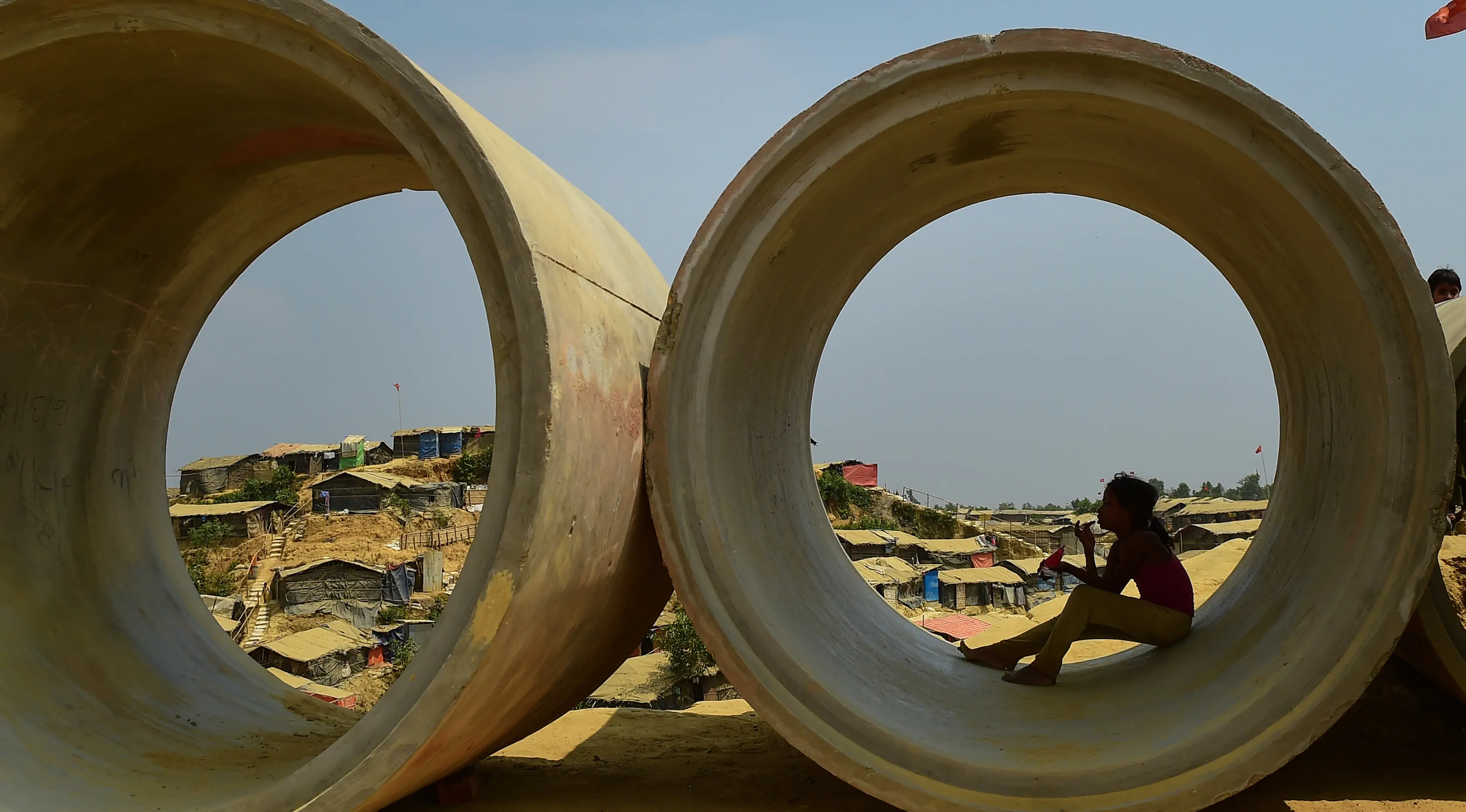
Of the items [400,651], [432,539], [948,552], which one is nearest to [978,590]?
[948,552]

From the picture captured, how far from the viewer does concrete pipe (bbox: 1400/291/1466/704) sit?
3729 millimetres

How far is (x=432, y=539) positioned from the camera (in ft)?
112

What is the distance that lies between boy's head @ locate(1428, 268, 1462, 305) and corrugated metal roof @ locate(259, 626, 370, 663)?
2326 centimetres

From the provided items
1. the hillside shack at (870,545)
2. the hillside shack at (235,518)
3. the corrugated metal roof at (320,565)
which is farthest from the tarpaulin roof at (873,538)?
the hillside shack at (235,518)

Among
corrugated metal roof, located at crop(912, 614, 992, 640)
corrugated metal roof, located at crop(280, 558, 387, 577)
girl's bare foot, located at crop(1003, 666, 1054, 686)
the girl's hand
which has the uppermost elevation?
the girl's hand

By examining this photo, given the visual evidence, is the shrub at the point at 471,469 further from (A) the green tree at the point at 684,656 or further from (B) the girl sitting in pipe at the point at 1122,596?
(B) the girl sitting in pipe at the point at 1122,596

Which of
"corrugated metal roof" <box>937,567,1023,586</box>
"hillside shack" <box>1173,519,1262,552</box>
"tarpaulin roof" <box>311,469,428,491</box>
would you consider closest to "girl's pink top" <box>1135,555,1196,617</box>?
"corrugated metal roof" <box>937,567,1023,586</box>

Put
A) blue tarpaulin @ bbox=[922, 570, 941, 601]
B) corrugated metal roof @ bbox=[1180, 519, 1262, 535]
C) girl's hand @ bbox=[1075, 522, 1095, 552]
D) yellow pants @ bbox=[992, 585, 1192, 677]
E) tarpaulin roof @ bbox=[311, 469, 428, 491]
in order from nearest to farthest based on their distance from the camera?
yellow pants @ bbox=[992, 585, 1192, 677] < girl's hand @ bbox=[1075, 522, 1095, 552] < blue tarpaulin @ bbox=[922, 570, 941, 601] < corrugated metal roof @ bbox=[1180, 519, 1262, 535] < tarpaulin roof @ bbox=[311, 469, 428, 491]

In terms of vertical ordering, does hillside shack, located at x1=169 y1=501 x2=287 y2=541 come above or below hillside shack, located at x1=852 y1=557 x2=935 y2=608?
above

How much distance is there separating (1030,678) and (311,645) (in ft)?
76.6

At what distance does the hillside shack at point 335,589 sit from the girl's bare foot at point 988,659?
2692 cm

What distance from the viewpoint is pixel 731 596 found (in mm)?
3480

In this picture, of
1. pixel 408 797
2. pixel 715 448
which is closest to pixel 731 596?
pixel 715 448

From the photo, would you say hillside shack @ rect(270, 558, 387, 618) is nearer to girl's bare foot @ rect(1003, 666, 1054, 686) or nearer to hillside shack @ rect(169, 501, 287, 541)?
hillside shack @ rect(169, 501, 287, 541)
